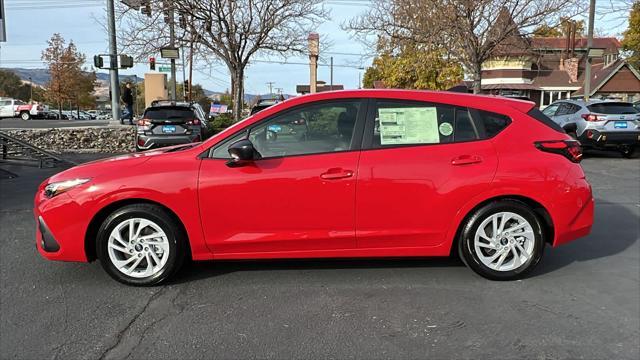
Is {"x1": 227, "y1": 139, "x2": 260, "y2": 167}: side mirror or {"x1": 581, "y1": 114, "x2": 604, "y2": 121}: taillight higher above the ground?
{"x1": 581, "y1": 114, "x2": 604, "y2": 121}: taillight

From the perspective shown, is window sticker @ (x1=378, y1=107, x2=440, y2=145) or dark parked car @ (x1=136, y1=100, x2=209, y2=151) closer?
window sticker @ (x1=378, y1=107, x2=440, y2=145)

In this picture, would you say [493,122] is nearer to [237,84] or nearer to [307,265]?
[307,265]

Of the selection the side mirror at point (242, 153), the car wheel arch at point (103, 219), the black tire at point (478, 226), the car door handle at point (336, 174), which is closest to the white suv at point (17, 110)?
the car wheel arch at point (103, 219)

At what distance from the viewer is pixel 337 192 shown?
4.08m

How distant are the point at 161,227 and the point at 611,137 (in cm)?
1284

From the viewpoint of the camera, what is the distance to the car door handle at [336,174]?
4.06 meters

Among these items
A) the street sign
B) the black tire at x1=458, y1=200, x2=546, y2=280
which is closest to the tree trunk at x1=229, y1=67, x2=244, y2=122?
the street sign

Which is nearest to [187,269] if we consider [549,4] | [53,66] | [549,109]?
[549,109]

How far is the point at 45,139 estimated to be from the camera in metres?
15.7

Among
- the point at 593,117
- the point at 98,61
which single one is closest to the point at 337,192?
the point at 593,117

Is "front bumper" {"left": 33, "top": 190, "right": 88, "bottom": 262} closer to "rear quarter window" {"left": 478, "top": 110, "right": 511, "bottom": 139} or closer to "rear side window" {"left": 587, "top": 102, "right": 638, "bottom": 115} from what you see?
"rear quarter window" {"left": 478, "top": 110, "right": 511, "bottom": 139}

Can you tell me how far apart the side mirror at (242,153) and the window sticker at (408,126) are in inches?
42.5

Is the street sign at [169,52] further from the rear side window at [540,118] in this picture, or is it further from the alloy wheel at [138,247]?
the rear side window at [540,118]

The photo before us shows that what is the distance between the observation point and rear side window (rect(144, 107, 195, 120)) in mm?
12969
